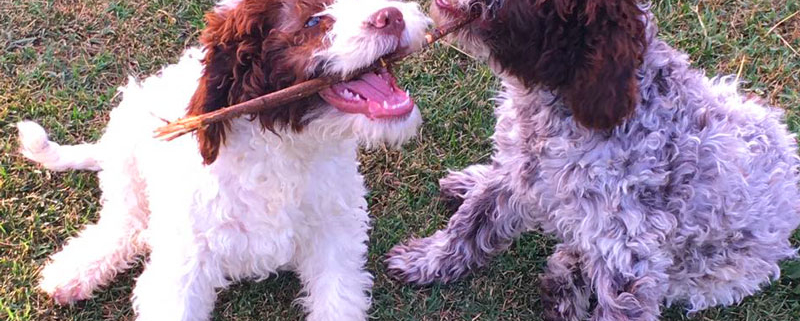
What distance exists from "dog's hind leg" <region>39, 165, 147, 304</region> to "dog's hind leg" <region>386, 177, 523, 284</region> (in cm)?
131

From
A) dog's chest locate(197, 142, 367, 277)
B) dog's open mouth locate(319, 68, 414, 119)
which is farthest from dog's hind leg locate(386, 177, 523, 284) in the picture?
dog's open mouth locate(319, 68, 414, 119)

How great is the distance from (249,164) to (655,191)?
1.66 meters

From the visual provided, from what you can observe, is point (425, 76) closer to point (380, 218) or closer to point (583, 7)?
point (380, 218)

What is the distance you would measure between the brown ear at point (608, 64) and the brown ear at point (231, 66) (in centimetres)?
111

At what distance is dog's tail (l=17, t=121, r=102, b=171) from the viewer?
3.86 meters

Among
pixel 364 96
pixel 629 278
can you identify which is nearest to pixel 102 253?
pixel 364 96

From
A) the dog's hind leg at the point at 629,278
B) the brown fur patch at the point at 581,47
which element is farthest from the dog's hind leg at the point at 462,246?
the brown fur patch at the point at 581,47

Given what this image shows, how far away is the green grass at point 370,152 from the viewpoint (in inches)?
163

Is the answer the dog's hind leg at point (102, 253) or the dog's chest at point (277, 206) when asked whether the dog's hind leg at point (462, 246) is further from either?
the dog's hind leg at point (102, 253)

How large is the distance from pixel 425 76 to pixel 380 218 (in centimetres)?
101

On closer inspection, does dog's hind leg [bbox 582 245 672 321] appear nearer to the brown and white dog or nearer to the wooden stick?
the brown and white dog

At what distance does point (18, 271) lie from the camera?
13.5ft

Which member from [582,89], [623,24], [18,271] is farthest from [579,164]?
[18,271]

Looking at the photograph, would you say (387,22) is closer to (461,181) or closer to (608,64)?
(608,64)
